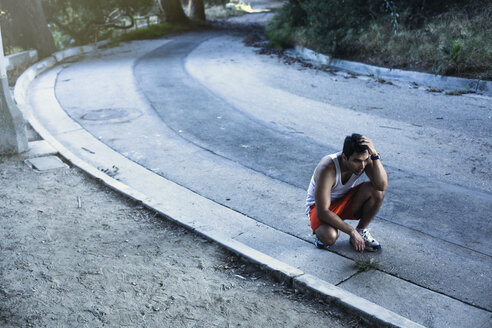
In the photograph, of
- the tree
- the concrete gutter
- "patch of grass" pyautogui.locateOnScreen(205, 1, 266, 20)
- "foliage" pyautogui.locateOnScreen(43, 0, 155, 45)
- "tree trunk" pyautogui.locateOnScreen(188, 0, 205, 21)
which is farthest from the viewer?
"patch of grass" pyautogui.locateOnScreen(205, 1, 266, 20)

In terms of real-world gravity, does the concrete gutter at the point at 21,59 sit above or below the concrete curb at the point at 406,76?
above

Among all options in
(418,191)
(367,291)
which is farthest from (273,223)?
(418,191)

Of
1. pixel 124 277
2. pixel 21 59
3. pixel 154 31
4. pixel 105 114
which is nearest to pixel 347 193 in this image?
pixel 124 277

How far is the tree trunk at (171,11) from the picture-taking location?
2880cm

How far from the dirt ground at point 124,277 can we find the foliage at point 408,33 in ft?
29.4

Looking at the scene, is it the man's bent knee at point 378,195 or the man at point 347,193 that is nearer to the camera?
the man at point 347,193

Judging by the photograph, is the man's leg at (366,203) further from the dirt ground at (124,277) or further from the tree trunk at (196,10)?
the tree trunk at (196,10)

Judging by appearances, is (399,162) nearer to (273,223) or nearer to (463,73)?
(273,223)

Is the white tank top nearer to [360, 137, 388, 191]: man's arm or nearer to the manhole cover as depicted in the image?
[360, 137, 388, 191]: man's arm

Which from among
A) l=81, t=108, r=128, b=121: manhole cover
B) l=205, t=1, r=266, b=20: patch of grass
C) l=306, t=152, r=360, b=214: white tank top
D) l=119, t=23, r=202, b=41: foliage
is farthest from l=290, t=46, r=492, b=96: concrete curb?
l=205, t=1, r=266, b=20: patch of grass

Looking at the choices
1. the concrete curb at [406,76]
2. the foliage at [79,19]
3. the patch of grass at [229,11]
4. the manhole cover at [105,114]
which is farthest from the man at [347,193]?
the patch of grass at [229,11]

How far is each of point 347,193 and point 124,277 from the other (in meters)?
2.15

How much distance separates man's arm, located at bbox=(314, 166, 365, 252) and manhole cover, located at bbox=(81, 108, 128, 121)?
604 centimetres

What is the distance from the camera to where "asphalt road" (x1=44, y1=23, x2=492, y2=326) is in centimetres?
457
